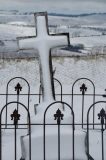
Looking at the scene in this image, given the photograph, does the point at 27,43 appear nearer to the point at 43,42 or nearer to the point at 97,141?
the point at 43,42

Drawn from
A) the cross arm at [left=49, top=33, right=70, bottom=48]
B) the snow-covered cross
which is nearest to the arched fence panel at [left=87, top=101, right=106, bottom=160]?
the snow-covered cross

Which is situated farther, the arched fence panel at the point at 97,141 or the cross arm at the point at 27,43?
the cross arm at the point at 27,43

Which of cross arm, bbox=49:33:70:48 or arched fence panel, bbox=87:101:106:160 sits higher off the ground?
cross arm, bbox=49:33:70:48

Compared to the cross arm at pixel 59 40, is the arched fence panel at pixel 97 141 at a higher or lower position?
lower

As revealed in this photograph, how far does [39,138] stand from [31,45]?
75 centimetres

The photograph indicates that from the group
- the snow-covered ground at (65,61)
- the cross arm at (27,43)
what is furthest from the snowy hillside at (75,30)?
the cross arm at (27,43)

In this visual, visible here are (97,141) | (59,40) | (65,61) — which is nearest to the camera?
(97,141)

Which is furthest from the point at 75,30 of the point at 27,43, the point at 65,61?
the point at 27,43

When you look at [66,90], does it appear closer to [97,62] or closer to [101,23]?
[97,62]

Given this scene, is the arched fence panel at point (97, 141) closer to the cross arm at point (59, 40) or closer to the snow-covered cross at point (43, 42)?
the snow-covered cross at point (43, 42)

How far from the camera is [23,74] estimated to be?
802 cm

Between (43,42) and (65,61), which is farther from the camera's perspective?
(65,61)

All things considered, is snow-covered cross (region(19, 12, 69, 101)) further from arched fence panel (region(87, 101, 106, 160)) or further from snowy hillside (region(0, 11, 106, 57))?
snowy hillside (region(0, 11, 106, 57))

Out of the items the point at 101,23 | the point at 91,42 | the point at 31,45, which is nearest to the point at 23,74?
the point at 91,42
